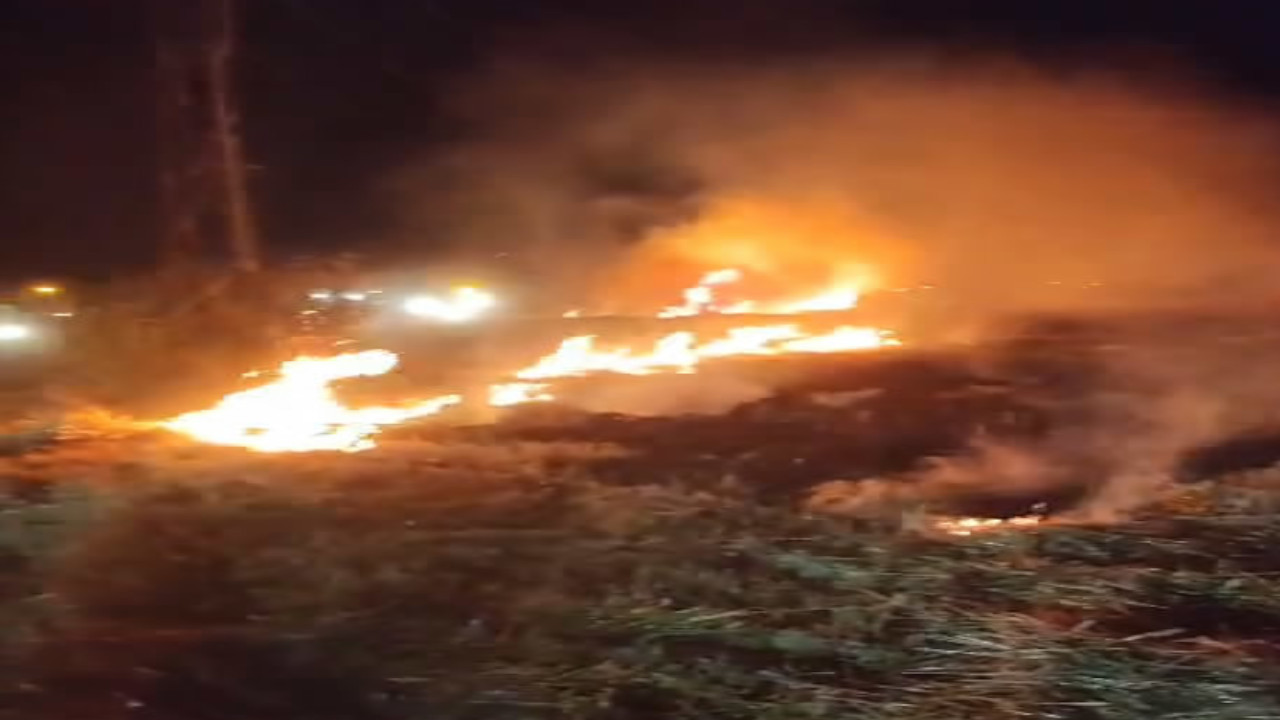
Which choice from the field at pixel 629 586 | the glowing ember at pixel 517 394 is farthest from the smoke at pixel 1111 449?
the glowing ember at pixel 517 394

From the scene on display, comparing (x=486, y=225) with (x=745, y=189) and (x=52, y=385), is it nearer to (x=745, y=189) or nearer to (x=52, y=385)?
(x=745, y=189)

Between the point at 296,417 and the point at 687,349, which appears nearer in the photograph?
the point at 296,417

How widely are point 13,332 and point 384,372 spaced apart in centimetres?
524

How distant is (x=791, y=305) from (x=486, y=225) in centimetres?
615

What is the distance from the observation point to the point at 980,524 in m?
8.93

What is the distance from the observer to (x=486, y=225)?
2775 cm

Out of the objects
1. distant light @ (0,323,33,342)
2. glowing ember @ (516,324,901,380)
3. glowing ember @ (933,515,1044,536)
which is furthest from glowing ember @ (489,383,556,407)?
distant light @ (0,323,33,342)

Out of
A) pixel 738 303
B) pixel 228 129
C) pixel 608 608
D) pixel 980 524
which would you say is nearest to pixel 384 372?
pixel 228 129

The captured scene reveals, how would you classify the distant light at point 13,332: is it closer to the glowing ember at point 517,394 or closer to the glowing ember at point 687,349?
the glowing ember at point 687,349

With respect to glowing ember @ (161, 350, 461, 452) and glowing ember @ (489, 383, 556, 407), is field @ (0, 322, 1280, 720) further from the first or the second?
glowing ember @ (489, 383, 556, 407)

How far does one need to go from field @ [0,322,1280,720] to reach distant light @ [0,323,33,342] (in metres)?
7.70

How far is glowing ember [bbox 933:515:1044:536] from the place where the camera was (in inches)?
343

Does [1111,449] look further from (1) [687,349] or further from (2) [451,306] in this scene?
(2) [451,306]

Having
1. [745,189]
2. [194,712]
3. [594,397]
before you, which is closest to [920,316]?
[745,189]
